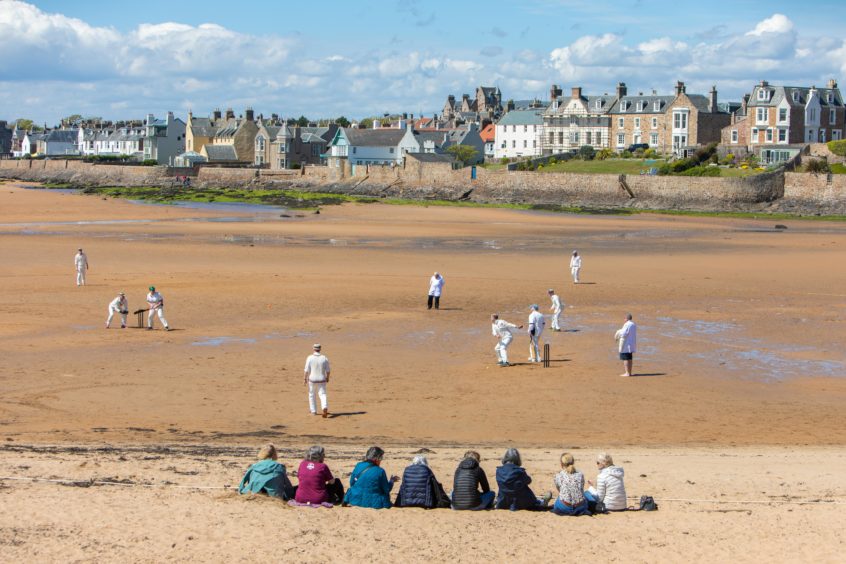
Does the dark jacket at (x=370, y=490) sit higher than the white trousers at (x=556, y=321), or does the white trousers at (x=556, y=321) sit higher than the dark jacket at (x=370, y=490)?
the white trousers at (x=556, y=321)

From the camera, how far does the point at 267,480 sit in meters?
11.2

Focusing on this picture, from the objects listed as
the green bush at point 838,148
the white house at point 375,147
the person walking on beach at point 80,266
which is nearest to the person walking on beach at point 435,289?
the person walking on beach at point 80,266

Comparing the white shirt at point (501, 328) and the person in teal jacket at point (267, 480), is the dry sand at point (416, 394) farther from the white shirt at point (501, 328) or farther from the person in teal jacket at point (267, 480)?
the white shirt at point (501, 328)

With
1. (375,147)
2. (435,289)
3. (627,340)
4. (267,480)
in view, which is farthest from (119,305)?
(375,147)

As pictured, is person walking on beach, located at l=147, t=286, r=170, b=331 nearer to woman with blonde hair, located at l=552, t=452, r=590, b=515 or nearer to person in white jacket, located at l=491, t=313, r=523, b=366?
person in white jacket, located at l=491, t=313, r=523, b=366

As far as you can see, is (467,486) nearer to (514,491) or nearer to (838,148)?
(514,491)

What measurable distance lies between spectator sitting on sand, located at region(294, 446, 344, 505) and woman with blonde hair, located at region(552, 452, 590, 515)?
241 cm

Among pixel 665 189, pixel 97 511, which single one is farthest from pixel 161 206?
pixel 97 511

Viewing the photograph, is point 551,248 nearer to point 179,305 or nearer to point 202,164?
point 179,305

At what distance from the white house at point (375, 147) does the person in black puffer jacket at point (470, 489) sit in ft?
315

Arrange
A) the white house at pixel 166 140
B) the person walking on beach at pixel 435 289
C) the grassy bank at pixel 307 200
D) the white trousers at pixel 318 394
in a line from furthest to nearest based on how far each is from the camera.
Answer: the white house at pixel 166 140
the grassy bank at pixel 307 200
the person walking on beach at pixel 435 289
the white trousers at pixel 318 394

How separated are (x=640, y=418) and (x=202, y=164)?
105 m

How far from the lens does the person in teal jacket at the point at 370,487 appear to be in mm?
11242

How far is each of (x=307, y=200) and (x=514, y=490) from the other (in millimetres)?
70141
